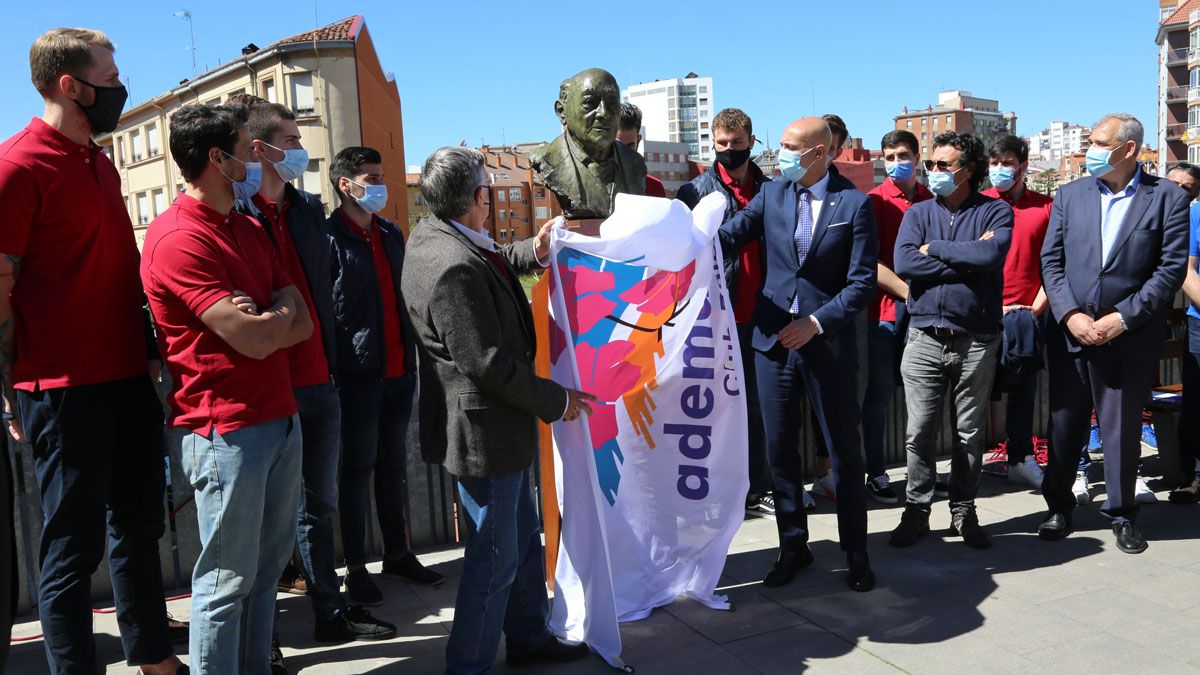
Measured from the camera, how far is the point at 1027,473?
19.8 ft

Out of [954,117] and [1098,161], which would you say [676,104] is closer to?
[954,117]

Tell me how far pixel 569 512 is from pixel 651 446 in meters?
0.59

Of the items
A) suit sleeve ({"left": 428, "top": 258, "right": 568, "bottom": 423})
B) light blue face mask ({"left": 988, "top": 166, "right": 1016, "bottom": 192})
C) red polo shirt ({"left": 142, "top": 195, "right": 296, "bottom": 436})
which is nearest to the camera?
red polo shirt ({"left": 142, "top": 195, "right": 296, "bottom": 436})

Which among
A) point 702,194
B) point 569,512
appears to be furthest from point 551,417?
point 702,194

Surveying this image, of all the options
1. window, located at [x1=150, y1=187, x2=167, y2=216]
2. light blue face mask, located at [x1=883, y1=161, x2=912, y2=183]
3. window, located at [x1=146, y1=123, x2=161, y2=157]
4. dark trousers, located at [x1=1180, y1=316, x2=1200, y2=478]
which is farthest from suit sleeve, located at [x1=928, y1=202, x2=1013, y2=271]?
window, located at [x1=146, y1=123, x2=161, y2=157]

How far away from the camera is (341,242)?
168 inches

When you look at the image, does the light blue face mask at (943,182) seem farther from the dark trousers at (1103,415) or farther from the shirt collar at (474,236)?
the shirt collar at (474,236)

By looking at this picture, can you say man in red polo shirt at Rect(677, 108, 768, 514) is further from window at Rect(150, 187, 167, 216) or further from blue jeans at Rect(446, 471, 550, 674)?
window at Rect(150, 187, 167, 216)

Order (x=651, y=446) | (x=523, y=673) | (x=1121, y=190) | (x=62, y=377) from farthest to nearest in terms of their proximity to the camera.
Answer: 1. (x=1121, y=190)
2. (x=651, y=446)
3. (x=523, y=673)
4. (x=62, y=377)

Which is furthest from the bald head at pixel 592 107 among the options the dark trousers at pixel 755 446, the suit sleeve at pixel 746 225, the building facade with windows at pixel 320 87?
the building facade with windows at pixel 320 87

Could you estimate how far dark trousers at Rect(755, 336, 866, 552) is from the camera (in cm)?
434

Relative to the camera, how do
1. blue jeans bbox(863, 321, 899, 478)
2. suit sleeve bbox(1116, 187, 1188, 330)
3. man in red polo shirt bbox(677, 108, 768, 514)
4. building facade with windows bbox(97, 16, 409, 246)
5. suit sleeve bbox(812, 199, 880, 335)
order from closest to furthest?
1. suit sleeve bbox(812, 199, 880, 335)
2. suit sleeve bbox(1116, 187, 1188, 330)
3. man in red polo shirt bbox(677, 108, 768, 514)
4. blue jeans bbox(863, 321, 899, 478)
5. building facade with windows bbox(97, 16, 409, 246)

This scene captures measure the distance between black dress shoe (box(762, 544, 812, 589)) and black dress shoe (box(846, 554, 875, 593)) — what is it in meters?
0.25

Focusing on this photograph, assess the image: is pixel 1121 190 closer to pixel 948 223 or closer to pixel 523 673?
pixel 948 223
